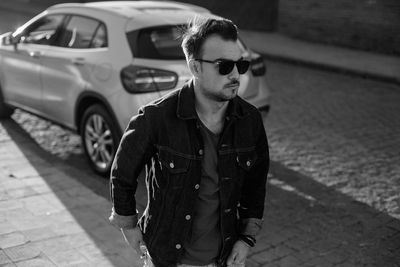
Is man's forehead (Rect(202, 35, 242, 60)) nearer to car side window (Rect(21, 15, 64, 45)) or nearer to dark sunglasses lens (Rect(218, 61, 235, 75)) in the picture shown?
dark sunglasses lens (Rect(218, 61, 235, 75))

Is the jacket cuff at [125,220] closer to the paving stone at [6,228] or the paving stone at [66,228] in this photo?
the paving stone at [66,228]

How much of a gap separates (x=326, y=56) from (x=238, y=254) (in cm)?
1120

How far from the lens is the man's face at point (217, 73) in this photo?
2344 mm

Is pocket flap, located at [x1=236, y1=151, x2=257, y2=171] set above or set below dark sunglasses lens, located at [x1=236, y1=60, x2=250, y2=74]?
below

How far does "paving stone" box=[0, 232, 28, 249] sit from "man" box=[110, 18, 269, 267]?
1897 millimetres

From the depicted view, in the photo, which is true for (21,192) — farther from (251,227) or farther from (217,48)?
(217,48)

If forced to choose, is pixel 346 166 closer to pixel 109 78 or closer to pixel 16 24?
pixel 109 78

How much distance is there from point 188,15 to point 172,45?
0.56 metres

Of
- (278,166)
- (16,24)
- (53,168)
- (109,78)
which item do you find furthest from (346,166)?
(16,24)

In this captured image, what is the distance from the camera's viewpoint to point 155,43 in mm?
5559

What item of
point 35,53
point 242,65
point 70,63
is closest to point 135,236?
point 242,65

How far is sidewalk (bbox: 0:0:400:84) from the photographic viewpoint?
1173cm

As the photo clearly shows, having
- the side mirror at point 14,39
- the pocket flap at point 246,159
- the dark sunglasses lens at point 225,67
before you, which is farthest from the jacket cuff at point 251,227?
the side mirror at point 14,39

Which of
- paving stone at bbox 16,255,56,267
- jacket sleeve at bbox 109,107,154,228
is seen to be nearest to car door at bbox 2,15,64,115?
paving stone at bbox 16,255,56,267
